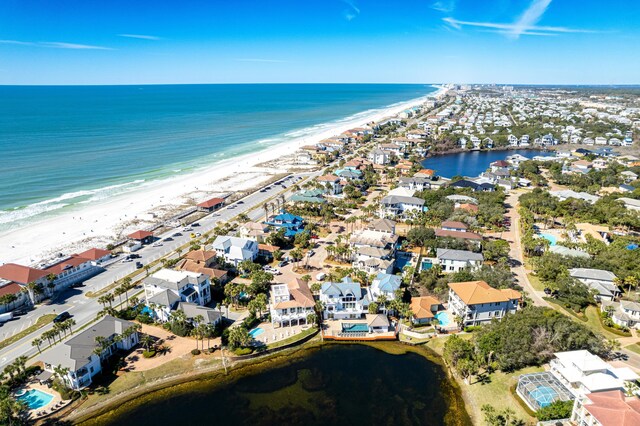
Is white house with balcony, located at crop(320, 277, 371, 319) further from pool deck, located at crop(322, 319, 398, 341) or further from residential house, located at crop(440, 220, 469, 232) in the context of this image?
residential house, located at crop(440, 220, 469, 232)

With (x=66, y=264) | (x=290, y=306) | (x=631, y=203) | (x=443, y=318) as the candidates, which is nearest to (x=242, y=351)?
(x=290, y=306)

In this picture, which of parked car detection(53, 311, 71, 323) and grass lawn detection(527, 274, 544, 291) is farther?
grass lawn detection(527, 274, 544, 291)

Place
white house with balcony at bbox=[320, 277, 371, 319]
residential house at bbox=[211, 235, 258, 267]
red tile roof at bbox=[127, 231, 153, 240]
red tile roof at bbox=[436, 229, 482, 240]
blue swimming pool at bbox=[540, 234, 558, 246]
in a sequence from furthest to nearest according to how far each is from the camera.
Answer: blue swimming pool at bbox=[540, 234, 558, 246]
red tile roof at bbox=[127, 231, 153, 240]
red tile roof at bbox=[436, 229, 482, 240]
residential house at bbox=[211, 235, 258, 267]
white house with balcony at bbox=[320, 277, 371, 319]

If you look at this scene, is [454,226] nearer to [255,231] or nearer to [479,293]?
[479,293]

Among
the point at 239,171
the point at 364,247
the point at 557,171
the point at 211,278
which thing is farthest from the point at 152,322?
the point at 557,171

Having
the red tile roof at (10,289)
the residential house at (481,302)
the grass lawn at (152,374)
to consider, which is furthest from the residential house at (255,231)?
the residential house at (481,302)

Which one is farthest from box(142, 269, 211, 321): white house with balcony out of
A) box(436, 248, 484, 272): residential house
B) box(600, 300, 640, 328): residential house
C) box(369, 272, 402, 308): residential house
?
box(600, 300, 640, 328): residential house
